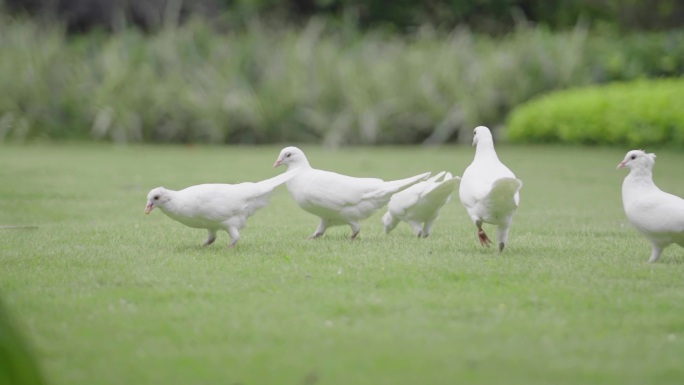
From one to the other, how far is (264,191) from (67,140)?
13281 millimetres

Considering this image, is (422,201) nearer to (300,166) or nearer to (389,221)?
(389,221)

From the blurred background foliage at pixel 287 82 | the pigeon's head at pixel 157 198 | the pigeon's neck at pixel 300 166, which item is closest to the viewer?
the pigeon's head at pixel 157 198

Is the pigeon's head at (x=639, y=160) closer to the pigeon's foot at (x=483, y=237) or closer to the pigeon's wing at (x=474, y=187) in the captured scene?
the pigeon's wing at (x=474, y=187)

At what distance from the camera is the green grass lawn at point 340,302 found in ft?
13.2

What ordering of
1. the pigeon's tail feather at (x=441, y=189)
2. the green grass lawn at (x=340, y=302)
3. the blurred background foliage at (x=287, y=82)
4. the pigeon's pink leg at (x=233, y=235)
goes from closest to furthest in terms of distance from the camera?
the green grass lawn at (x=340, y=302) → the pigeon's pink leg at (x=233, y=235) → the pigeon's tail feather at (x=441, y=189) → the blurred background foliage at (x=287, y=82)

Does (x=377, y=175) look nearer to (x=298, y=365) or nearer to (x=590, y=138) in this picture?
(x=590, y=138)

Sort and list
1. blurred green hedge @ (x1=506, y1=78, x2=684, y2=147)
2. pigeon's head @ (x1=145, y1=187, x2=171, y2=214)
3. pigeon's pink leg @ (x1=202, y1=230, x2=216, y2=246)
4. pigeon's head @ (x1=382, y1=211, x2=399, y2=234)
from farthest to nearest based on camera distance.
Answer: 1. blurred green hedge @ (x1=506, y1=78, x2=684, y2=147)
2. pigeon's head @ (x1=382, y1=211, x2=399, y2=234)
3. pigeon's pink leg @ (x1=202, y1=230, x2=216, y2=246)
4. pigeon's head @ (x1=145, y1=187, x2=171, y2=214)

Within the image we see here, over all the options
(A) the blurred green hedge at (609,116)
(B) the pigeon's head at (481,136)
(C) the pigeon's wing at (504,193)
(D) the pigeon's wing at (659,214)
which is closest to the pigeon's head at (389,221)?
(B) the pigeon's head at (481,136)

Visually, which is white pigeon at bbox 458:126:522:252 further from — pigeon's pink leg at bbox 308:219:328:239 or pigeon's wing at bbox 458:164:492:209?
pigeon's pink leg at bbox 308:219:328:239

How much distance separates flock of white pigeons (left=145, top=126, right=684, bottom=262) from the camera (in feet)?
19.5

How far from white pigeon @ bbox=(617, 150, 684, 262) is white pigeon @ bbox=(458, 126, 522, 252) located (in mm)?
713

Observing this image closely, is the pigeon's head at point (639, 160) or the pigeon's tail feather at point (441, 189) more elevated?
the pigeon's head at point (639, 160)

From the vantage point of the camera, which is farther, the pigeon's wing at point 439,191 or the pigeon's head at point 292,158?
the pigeon's head at point 292,158

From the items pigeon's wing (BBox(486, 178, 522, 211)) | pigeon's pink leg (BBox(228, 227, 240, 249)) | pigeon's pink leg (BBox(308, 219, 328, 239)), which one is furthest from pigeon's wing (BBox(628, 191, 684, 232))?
pigeon's pink leg (BBox(228, 227, 240, 249))
